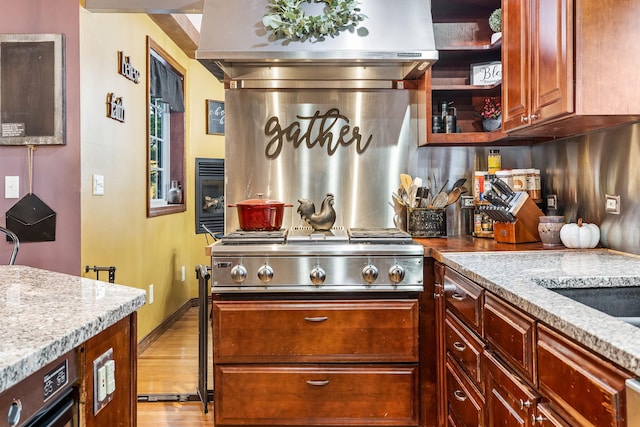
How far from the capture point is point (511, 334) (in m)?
1.33

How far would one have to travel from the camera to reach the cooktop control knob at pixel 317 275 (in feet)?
7.08

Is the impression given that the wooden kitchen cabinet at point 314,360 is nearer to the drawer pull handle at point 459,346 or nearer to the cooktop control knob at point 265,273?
the cooktop control knob at point 265,273

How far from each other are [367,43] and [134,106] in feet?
5.77

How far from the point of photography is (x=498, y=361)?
1.45m

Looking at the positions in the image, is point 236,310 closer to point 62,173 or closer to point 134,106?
point 62,173

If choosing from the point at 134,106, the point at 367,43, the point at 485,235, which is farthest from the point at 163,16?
the point at 485,235

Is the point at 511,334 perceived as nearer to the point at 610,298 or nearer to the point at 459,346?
the point at 610,298

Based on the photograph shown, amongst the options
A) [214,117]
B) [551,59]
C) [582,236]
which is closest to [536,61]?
[551,59]

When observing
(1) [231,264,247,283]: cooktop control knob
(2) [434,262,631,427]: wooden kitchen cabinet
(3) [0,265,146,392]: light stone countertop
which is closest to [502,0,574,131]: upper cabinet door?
(2) [434,262,631,427]: wooden kitchen cabinet

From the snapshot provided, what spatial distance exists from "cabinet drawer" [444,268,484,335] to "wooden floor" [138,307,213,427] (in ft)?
4.35

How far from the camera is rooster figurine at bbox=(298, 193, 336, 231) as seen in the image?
2.58 metres

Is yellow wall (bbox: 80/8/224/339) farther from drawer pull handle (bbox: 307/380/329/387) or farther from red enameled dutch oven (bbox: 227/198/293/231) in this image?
drawer pull handle (bbox: 307/380/329/387)

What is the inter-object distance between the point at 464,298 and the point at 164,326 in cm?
282

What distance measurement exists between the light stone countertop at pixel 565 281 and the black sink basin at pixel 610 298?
0.02m
